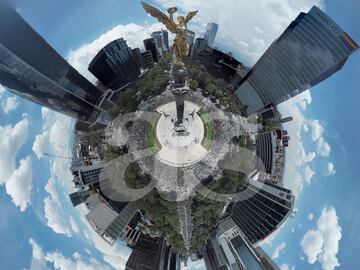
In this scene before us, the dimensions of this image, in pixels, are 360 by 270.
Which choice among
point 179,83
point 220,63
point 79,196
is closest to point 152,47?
point 220,63

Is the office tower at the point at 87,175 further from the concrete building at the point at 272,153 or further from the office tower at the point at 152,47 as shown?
the concrete building at the point at 272,153

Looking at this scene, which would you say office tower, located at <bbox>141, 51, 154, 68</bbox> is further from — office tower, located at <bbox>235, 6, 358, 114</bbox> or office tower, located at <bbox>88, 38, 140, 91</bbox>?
office tower, located at <bbox>235, 6, 358, 114</bbox>

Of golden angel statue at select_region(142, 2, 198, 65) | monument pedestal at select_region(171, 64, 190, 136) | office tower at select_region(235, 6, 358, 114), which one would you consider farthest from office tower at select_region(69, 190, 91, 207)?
office tower at select_region(235, 6, 358, 114)

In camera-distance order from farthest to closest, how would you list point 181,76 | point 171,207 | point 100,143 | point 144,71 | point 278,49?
1. point 144,71
2. point 278,49
3. point 100,143
4. point 171,207
5. point 181,76

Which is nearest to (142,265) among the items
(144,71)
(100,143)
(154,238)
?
(154,238)

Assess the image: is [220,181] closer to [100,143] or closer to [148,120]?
[148,120]
